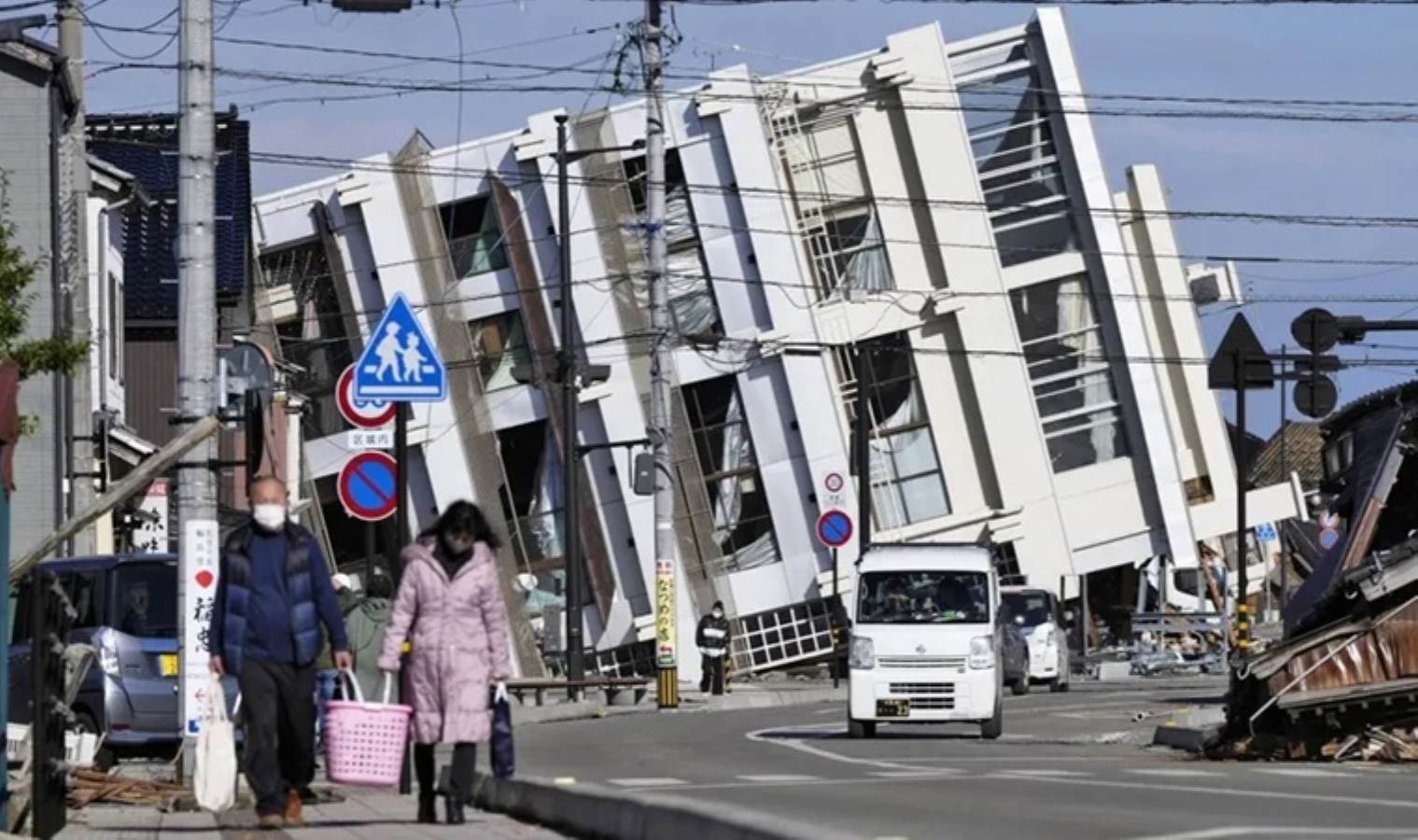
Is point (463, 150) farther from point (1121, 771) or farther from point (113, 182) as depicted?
point (1121, 771)

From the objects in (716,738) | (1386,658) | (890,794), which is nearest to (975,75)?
(716,738)

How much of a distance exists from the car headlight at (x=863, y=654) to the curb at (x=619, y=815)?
13.3 meters

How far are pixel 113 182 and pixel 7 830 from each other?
97.6 feet

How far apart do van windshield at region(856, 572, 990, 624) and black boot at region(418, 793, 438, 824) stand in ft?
52.2

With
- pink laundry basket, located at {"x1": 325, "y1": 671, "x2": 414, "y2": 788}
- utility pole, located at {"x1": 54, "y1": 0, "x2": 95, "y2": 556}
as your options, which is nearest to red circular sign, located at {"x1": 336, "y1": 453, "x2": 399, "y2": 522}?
pink laundry basket, located at {"x1": 325, "y1": 671, "x2": 414, "y2": 788}

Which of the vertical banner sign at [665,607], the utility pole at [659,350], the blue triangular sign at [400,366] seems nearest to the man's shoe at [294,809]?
the blue triangular sign at [400,366]

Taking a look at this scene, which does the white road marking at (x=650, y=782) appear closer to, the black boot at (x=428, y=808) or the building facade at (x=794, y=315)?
the black boot at (x=428, y=808)

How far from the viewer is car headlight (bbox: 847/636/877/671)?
30.6m

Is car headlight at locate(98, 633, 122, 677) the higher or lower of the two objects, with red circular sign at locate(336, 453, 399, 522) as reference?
lower

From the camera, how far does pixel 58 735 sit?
48.0ft

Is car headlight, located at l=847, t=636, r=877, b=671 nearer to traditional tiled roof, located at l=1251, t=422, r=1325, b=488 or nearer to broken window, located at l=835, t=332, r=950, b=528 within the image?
broken window, located at l=835, t=332, r=950, b=528

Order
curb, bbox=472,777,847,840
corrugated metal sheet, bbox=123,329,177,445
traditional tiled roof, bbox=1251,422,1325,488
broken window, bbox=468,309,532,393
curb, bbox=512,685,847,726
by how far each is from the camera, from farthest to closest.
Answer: traditional tiled roof, bbox=1251,422,1325,488
broken window, bbox=468,309,532,393
corrugated metal sheet, bbox=123,329,177,445
curb, bbox=512,685,847,726
curb, bbox=472,777,847,840

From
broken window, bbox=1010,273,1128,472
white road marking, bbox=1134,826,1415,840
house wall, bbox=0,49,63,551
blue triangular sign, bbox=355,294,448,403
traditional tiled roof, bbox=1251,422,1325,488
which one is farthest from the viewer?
traditional tiled roof, bbox=1251,422,1325,488

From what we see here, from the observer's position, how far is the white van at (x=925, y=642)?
30.4 m
